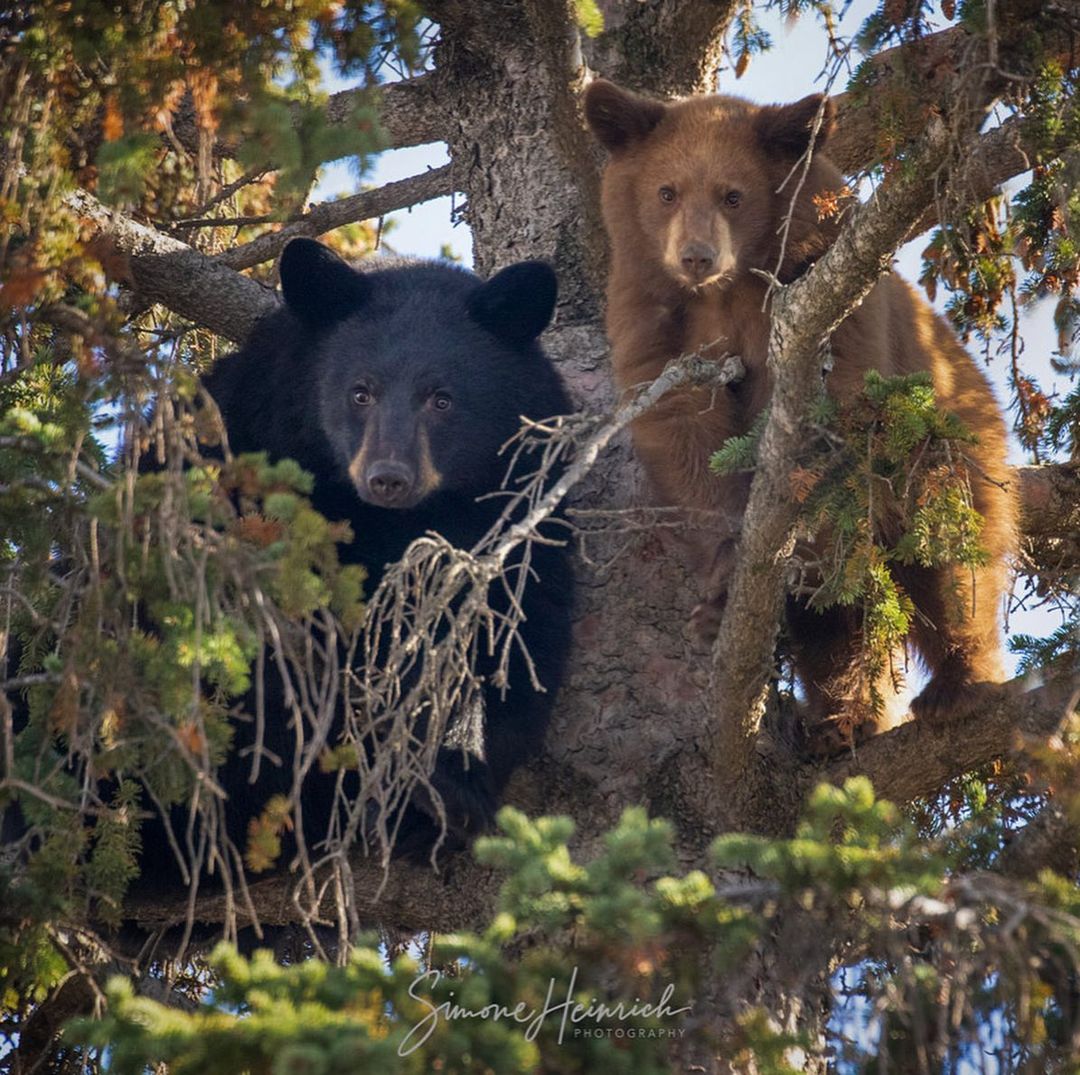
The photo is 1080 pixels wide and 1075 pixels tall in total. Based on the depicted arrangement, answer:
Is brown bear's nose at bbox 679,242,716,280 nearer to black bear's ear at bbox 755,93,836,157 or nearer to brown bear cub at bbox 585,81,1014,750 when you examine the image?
brown bear cub at bbox 585,81,1014,750

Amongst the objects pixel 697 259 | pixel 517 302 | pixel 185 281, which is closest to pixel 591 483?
pixel 517 302

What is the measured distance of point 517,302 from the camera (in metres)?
5.39

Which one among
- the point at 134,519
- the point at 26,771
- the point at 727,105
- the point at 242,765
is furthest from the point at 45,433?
the point at 727,105

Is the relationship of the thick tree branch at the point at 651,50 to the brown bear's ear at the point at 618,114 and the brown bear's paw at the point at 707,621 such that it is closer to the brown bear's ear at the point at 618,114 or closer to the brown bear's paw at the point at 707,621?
the brown bear's ear at the point at 618,114

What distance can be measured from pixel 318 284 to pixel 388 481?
1.03 m

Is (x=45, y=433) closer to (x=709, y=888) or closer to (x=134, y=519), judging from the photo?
(x=134, y=519)

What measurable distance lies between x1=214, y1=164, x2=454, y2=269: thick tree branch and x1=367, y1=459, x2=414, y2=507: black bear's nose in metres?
1.55

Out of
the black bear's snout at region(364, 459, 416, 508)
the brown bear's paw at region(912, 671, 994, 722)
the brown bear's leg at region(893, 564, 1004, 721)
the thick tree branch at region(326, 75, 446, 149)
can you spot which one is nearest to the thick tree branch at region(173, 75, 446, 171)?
the thick tree branch at region(326, 75, 446, 149)

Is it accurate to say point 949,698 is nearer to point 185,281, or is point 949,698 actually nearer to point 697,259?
point 697,259

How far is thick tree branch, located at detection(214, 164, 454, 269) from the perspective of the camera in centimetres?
600

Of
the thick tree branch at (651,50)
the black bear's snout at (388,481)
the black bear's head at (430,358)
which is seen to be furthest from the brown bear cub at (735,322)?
the black bear's snout at (388,481)

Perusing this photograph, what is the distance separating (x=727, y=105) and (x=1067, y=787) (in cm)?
323

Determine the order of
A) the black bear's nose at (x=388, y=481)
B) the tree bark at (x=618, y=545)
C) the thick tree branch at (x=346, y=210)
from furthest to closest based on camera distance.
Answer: the thick tree branch at (x=346, y=210) → the black bear's nose at (x=388, y=481) → the tree bark at (x=618, y=545)

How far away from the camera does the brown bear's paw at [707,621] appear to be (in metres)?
4.83
